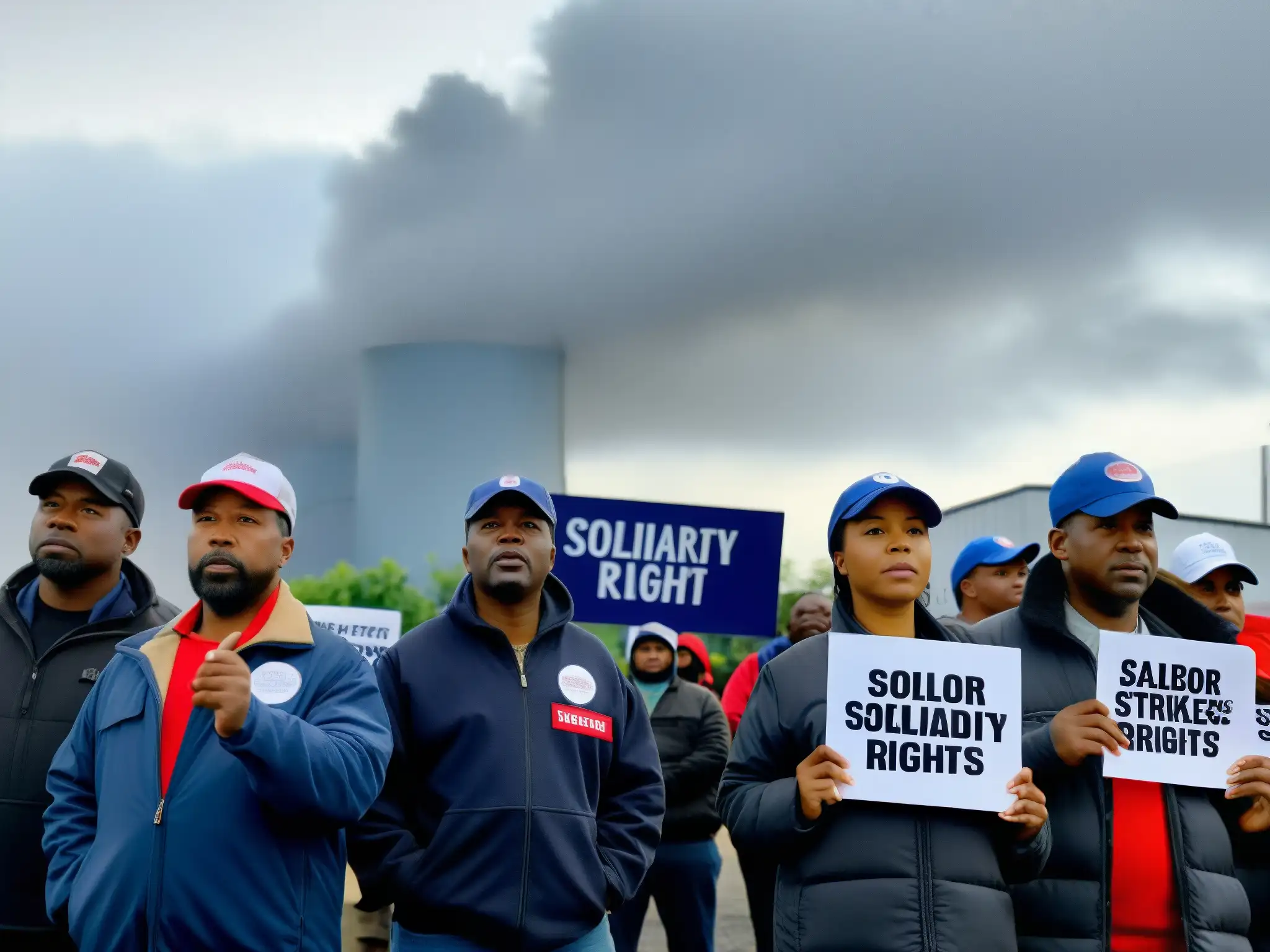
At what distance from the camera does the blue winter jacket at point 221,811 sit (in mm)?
3258

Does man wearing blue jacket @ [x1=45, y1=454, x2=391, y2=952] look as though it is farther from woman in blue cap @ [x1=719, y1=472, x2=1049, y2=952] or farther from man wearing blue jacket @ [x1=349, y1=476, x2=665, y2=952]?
woman in blue cap @ [x1=719, y1=472, x2=1049, y2=952]

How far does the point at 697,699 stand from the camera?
747cm

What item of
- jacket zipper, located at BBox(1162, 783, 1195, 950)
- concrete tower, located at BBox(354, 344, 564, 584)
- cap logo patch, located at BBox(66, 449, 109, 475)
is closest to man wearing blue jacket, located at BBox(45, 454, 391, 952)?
cap logo patch, located at BBox(66, 449, 109, 475)

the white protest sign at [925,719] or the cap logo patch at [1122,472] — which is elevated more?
the cap logo patch at [1122,472]

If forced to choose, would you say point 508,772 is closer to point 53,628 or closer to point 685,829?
point 53,628

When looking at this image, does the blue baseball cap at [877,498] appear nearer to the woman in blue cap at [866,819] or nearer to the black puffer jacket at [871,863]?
the woman in blue cap at [866,819]

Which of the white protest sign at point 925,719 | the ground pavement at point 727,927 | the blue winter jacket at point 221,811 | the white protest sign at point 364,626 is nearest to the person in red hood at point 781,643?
the ground pavement at point 727,927

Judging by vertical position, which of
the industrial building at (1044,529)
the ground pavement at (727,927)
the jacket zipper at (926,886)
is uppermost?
the industrial building at (1044,529)

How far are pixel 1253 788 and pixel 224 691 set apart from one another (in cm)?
271

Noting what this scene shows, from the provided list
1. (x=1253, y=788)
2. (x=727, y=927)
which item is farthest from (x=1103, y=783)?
(x=727, y=927)

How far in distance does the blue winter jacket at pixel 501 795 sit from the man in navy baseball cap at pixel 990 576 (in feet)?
8.80

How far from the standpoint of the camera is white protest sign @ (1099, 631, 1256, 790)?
12.1 ft

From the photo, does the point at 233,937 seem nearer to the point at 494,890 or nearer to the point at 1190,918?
the point at 494,890

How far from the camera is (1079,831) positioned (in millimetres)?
3645
